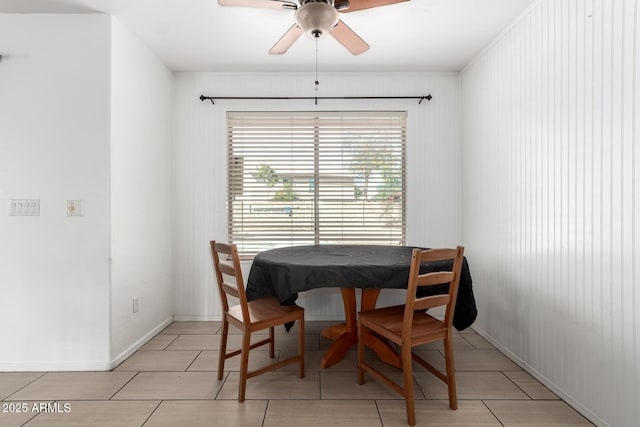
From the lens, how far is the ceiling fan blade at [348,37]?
1888mm

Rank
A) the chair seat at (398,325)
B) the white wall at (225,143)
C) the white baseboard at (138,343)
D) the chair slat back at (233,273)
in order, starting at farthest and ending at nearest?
the white wall at (225,143)
the white baseboard at (138,343)
the chair slat back at (233,273)
the chair seat at (398,325)

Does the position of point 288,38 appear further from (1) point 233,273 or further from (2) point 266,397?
(2) point 266,397

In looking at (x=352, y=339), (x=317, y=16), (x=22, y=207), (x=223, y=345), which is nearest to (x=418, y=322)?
(x=352, y=339)

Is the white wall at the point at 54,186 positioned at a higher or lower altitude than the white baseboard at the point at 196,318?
higher

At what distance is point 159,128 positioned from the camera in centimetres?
299

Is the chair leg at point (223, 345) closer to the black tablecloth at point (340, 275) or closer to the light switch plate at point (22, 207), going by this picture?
the black tablecloth at point (340, 275)

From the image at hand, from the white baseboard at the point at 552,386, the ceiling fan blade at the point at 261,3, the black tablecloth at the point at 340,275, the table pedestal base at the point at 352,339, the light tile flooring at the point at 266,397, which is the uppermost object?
the ceiling fan blade at the point at 261,3

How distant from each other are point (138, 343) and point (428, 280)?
7.61 feet

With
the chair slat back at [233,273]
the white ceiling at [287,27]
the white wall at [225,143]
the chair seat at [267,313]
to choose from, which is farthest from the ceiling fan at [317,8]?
the chair seat at [267,313]

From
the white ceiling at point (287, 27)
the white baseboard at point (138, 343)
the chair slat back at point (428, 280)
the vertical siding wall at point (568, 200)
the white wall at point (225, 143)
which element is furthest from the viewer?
the white wall at point (225, 143)

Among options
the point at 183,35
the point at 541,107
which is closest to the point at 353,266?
the point at 541,107

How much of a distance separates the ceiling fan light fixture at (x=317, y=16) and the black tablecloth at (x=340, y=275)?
51.7 inches

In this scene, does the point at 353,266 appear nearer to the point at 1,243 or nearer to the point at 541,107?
the point at 541,107

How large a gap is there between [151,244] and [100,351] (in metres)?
0.90
